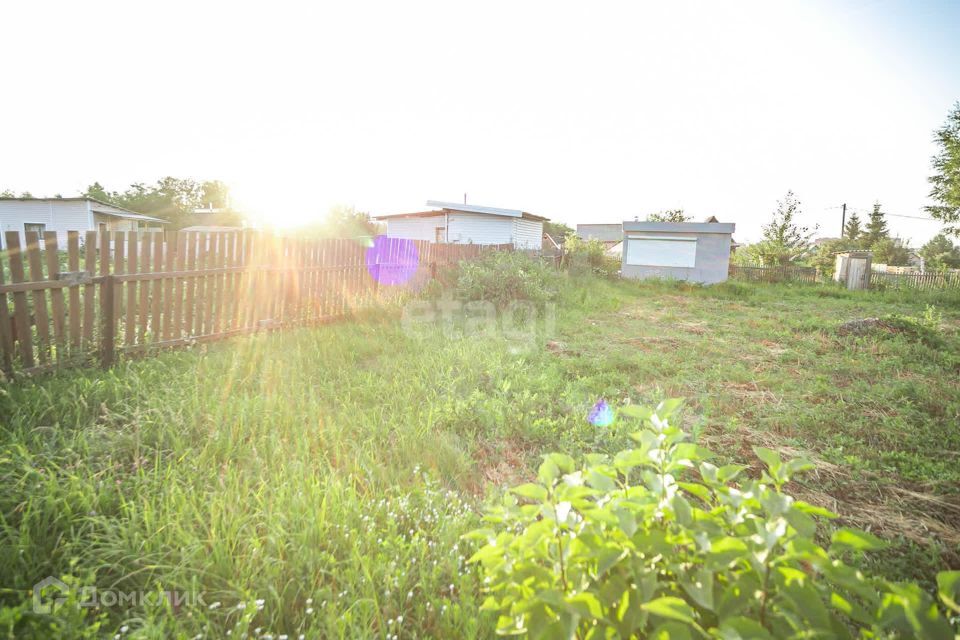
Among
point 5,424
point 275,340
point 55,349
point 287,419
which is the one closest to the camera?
point 5,424

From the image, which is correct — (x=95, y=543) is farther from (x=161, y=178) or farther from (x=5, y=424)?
(x=161, y=178)

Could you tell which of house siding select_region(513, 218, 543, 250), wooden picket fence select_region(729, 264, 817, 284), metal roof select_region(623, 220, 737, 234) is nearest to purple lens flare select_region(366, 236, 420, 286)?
metal roof select_region(623, 220, 737, 234)

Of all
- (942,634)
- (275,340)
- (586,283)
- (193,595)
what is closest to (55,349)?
(275,340)

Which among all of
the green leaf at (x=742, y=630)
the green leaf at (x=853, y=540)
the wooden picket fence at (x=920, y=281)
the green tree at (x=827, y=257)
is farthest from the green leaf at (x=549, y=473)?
the green tree at (x=827, y=257)

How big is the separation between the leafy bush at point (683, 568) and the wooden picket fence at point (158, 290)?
4.45 metres

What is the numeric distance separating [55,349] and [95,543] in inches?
127

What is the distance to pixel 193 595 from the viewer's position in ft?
5.83

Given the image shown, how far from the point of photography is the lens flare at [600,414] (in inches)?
152

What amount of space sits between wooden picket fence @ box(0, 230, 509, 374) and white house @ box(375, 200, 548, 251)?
15.5 m

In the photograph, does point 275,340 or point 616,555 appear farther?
point 275,340

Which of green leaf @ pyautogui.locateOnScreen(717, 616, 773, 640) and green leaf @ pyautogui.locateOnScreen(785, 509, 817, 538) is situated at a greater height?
green leaf @ pyautogui.locateOnScreen(785, 509, 817, 538)

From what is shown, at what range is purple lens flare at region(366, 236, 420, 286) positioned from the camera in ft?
28.5

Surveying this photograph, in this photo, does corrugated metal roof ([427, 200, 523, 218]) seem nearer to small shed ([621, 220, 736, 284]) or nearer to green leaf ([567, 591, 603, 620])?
small shed ([621, 220, 736, 284])

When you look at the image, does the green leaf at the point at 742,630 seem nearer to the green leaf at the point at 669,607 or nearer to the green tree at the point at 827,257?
A: the green leaf at the point at 669,607
